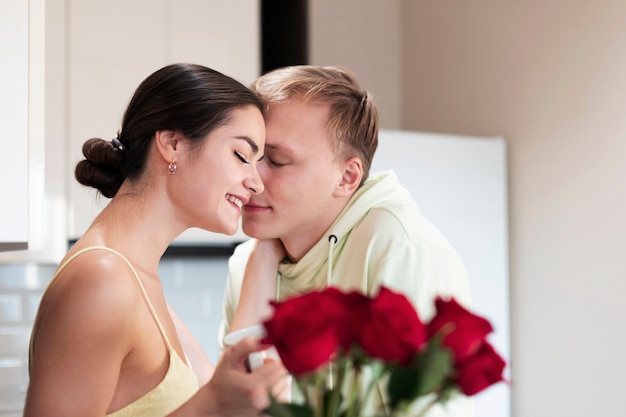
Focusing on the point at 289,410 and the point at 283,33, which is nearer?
the point at 289,410

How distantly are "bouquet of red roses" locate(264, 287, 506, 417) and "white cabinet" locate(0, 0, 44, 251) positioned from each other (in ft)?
2.52

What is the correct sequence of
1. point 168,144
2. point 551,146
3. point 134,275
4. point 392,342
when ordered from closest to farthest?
point 392,342 < point 134,275 < point 168,144 < point 551,146

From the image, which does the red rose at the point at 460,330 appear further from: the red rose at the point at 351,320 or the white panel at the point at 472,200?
the white panel at the point at 472,200

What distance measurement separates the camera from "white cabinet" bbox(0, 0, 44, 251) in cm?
130

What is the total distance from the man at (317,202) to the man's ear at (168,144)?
0.35m

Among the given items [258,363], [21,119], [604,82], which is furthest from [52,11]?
[258,363]

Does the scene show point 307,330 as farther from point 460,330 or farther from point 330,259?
point 330,259

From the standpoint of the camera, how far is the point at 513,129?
3195 millimetres

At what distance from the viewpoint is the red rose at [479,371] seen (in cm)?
64

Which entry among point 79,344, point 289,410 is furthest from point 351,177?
point 289,410

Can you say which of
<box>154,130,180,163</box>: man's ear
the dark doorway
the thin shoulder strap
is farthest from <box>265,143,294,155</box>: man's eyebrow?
the dark doorway

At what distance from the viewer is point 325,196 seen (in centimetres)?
177

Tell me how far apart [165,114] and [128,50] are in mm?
1594

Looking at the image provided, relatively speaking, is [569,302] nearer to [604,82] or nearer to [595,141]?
[595,141]
